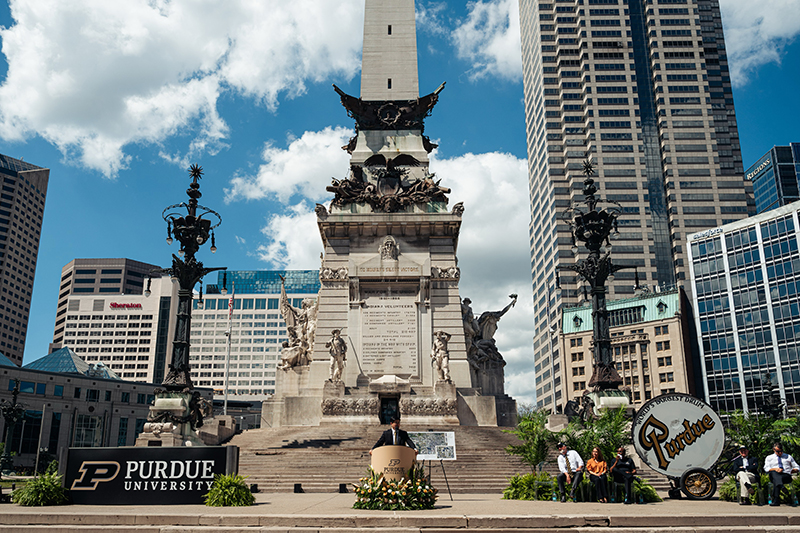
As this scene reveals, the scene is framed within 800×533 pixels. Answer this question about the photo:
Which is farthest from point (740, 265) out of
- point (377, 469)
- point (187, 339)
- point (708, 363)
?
point (377, 469)

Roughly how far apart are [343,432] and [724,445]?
48.5 feet

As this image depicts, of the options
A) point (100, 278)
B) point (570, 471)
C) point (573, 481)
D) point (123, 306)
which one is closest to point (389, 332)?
point (570, 471)

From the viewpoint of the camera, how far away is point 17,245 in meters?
154

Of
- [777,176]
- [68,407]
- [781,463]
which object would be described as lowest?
[781,463]

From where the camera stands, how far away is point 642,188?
10150 centimetres

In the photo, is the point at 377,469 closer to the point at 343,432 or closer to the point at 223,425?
the point at 343,432

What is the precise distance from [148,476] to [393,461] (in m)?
4.99

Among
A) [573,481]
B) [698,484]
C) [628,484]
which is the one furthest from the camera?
[698,484]

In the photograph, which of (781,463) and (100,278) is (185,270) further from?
(100,278)

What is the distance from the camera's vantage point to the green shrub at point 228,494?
11945 millimetres

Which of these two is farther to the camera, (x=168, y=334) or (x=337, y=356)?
(x=168, y=334)

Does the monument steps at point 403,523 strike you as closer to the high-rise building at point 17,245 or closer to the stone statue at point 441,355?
the stone statue at point 441,355

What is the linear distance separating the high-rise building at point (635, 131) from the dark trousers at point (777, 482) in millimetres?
84338

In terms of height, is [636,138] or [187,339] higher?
[636,138]
